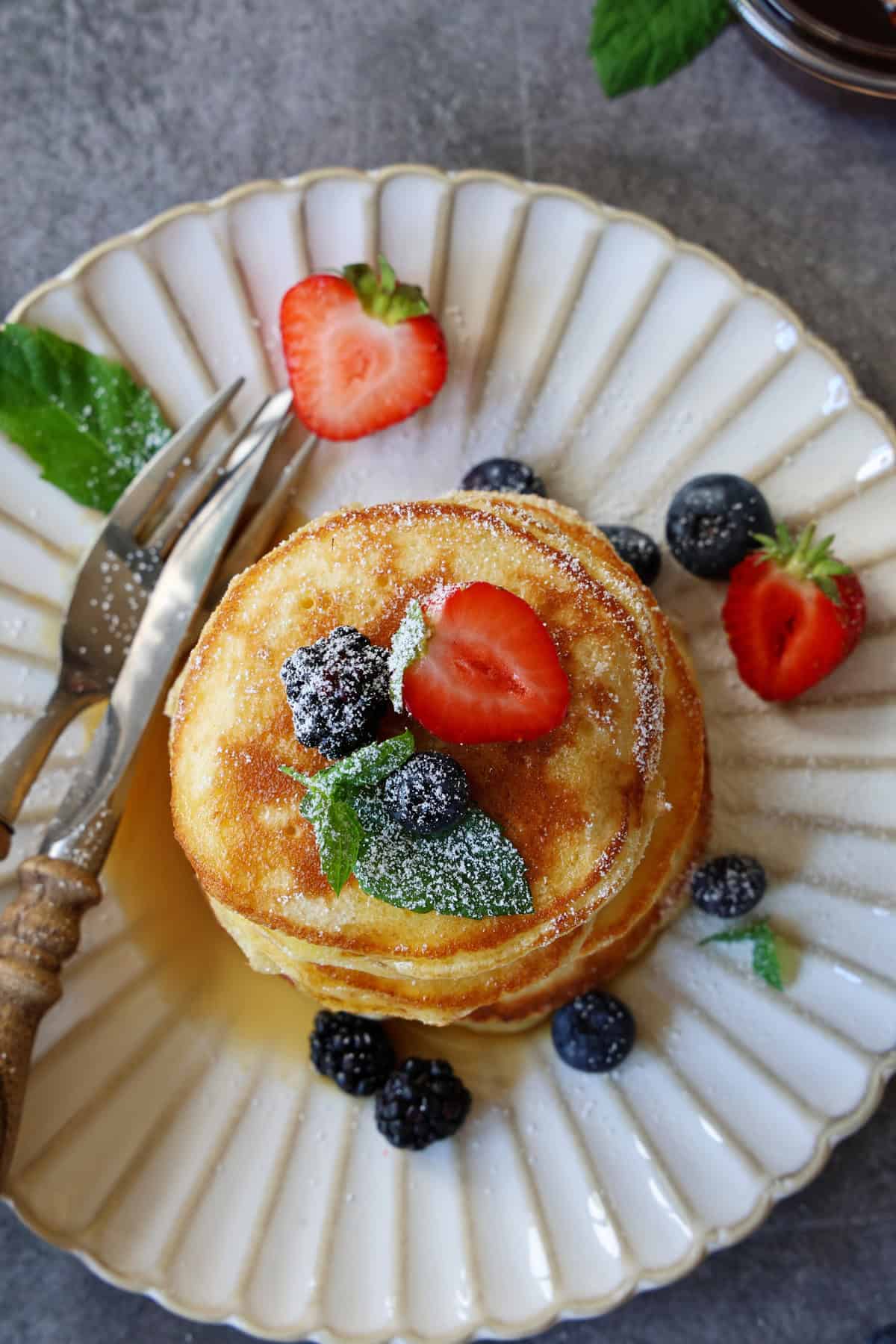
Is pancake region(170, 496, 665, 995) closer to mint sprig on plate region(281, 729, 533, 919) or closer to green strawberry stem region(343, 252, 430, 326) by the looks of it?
mint sprig on plate region(281, 729, 533, 919)

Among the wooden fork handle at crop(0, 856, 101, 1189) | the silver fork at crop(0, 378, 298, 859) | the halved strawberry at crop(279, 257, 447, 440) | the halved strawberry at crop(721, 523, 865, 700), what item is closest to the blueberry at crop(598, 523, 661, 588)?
the halved strawberry at crop(721, 523, 865, 700)

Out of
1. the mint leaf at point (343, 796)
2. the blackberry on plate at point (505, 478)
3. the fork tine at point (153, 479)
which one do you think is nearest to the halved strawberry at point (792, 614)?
the blackberry on plate at point (505, 478)

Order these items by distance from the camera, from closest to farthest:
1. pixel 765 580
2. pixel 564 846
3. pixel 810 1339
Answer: pixel 564 846, pixel 765 580, pixel 810 1339

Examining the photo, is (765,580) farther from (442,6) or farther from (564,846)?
(442,6)

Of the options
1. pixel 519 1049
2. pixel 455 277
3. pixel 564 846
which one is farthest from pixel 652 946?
pixel 455 277

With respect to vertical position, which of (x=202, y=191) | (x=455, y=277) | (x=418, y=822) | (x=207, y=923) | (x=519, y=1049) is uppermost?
(x=455, y=277)

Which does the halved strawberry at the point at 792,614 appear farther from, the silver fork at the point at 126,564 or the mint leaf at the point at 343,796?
the silver fork at the point at 126,564
